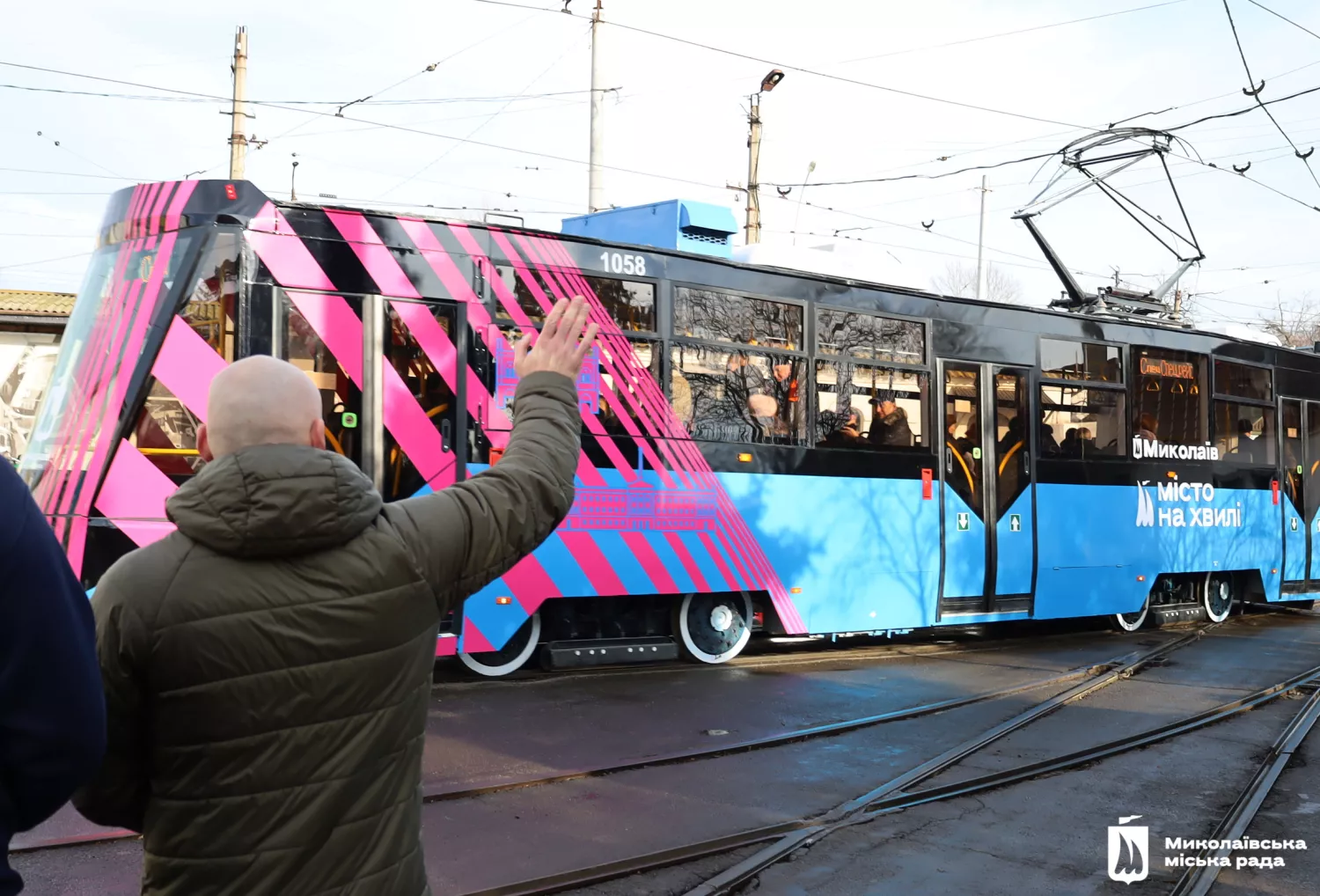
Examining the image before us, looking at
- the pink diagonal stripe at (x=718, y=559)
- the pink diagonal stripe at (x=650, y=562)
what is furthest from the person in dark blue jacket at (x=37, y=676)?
the pink diagonal stripe at (x=718, y=559)

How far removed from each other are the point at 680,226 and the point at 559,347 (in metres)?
7.96

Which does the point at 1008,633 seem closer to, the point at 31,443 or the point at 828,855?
the point at 828,855

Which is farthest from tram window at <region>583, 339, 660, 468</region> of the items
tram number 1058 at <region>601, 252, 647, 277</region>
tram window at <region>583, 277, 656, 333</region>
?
tram number 1058 at <region>601, 252, 647, 277</region>

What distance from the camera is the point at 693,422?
32.5ft

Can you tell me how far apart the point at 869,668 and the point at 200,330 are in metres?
6.30

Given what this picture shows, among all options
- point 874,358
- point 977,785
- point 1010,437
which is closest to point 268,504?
point 977,785

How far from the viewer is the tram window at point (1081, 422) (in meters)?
12.6

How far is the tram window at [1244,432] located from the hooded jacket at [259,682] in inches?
563

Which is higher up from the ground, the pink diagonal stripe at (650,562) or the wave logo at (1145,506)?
the wave logo at (1145,506)

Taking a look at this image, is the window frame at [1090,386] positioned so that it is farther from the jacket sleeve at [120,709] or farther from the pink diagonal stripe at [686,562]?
the jacket sleeve at [120,709]

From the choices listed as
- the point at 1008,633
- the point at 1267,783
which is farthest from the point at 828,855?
the point at 1008,633

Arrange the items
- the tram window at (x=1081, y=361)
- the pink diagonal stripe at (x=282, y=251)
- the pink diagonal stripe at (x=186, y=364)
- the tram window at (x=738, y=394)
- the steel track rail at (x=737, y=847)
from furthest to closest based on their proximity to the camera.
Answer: the tram window at (x=1081, y=361)
the tram window at (x=738, y=394)
the pink diagonal stripe at (x=282, y=251)
the pink diagonal stripe at (x=186, y=364)
the steel track rail at (x=737, y=847)

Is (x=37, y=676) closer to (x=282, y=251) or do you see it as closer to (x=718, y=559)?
(x=282, y=251)

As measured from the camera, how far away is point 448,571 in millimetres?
2281
